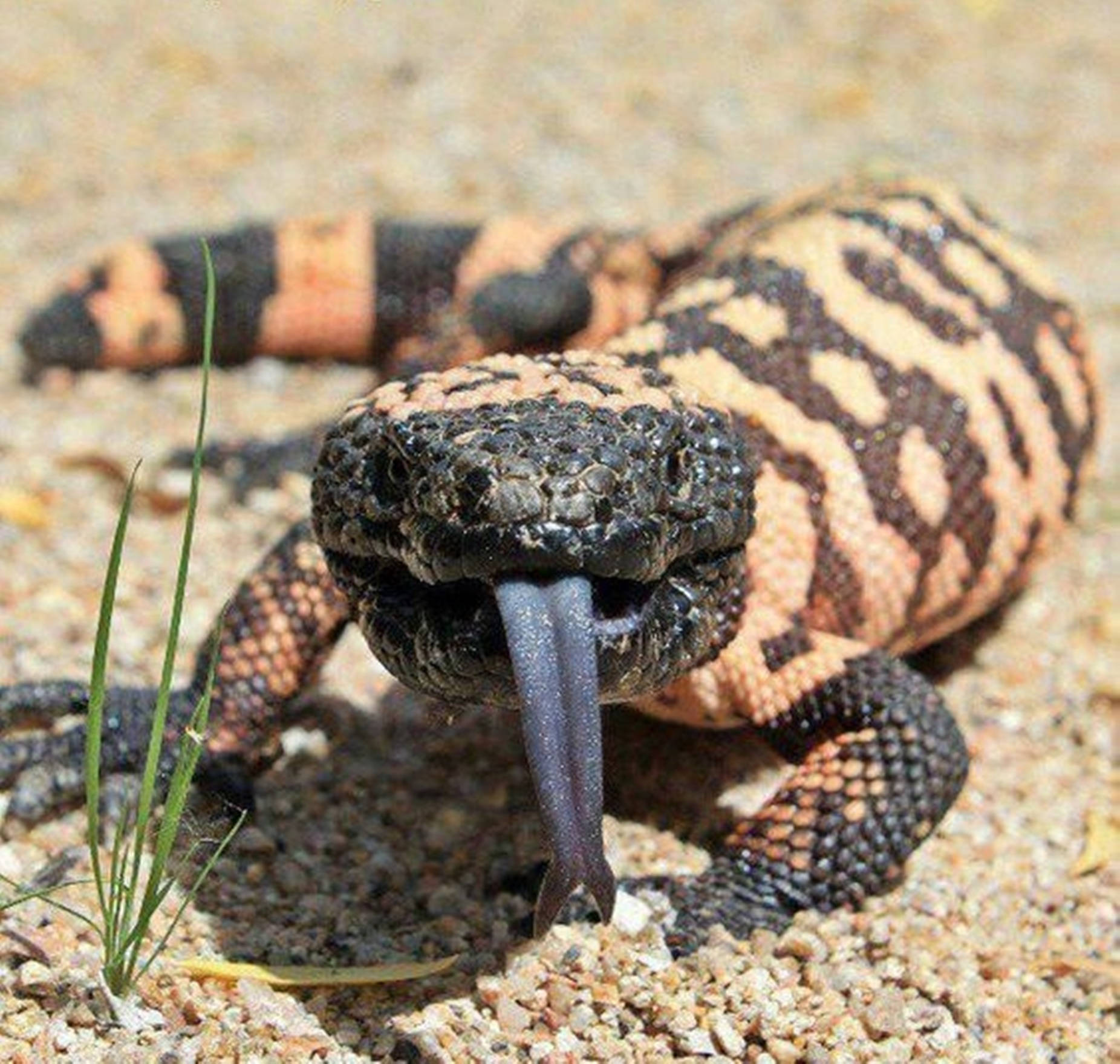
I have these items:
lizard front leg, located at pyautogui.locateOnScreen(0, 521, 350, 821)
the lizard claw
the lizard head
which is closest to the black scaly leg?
the lizard head

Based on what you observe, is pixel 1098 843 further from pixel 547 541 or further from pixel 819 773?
pixel 547 541

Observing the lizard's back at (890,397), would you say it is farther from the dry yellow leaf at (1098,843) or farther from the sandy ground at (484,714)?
the dry yellow leaf at (1098,843)

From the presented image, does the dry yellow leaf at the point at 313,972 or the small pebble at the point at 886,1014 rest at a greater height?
the dry yellow leaf at the point at 313,972

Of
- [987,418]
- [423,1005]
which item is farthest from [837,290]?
[423,1005]

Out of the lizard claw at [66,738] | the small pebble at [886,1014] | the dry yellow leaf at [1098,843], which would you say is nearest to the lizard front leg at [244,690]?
the lizard claw at [66,738]

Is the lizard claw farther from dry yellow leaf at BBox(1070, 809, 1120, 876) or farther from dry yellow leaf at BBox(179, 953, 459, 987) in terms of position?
dry yellow leaf at BBox(1070, 809, 1120, 876)

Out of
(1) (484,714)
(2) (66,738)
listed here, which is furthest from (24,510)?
(1) (484,714)
